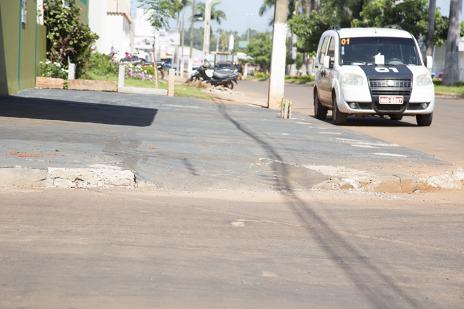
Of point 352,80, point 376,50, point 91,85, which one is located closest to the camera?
point 352,80

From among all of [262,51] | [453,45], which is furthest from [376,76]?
[262,51]

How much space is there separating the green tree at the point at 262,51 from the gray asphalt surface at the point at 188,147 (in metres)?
107

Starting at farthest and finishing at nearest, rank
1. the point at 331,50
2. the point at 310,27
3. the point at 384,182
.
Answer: the point at 310,27, the point at 331,50, the point at 384,182

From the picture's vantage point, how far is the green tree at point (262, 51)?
415 ft

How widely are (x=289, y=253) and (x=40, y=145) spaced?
5.14 m

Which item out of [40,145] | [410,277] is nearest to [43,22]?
[40,145]

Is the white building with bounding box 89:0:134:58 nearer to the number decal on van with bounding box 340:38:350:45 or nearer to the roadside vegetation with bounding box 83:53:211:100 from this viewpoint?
the roadside vegetation with bounding box 83:53:211:100

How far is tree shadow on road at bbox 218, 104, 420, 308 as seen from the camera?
5129mm

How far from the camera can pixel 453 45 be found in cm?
5175

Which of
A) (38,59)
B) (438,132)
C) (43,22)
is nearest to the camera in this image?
(438,132)

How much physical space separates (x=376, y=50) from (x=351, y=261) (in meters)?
14.2

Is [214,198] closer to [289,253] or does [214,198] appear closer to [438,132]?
[289,253]

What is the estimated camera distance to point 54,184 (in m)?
8.72

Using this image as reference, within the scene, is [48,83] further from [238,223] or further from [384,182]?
[238,223]
